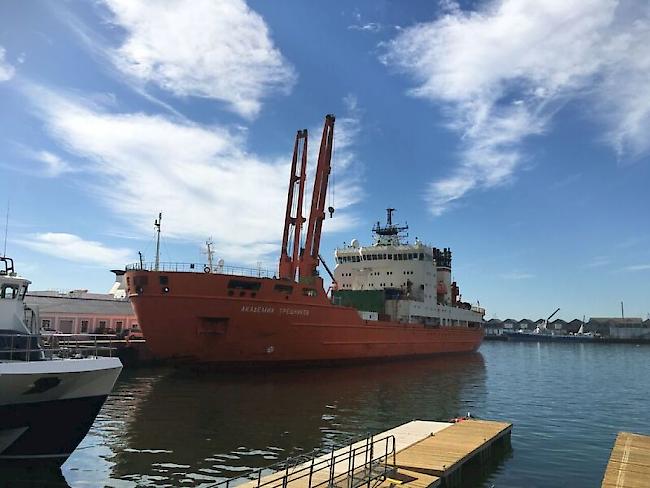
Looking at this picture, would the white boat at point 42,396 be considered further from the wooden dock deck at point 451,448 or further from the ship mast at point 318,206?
the ship mast at point 318,206

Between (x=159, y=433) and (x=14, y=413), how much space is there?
14.8 ft

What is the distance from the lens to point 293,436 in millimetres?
13766

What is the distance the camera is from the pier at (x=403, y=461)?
28.9ft

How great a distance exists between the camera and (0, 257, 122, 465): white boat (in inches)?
389

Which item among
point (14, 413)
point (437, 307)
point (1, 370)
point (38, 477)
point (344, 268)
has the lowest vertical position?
point (38, 477)

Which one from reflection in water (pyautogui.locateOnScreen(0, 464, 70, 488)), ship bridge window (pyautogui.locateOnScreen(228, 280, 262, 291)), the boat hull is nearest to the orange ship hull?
ship bridge window (pyautogui.locateOnScreen(228, 280, 262, 291))

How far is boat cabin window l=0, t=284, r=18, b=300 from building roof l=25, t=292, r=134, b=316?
25.7 m

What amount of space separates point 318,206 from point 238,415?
707 inches

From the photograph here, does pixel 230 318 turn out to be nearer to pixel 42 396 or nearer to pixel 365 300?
pixel 42 396

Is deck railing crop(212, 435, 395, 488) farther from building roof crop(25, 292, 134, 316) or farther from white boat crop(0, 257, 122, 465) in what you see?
building roof crop(25, 292, 134, 316)

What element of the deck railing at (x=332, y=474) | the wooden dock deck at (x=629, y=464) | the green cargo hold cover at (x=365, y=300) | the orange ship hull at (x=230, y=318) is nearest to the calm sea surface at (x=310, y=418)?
the wooden dock deck at (x=629, y=464)

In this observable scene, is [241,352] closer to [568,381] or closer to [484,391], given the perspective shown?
[484,391]

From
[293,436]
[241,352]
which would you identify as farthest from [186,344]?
[293,436]

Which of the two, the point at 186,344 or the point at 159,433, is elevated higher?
the point at 186,344
